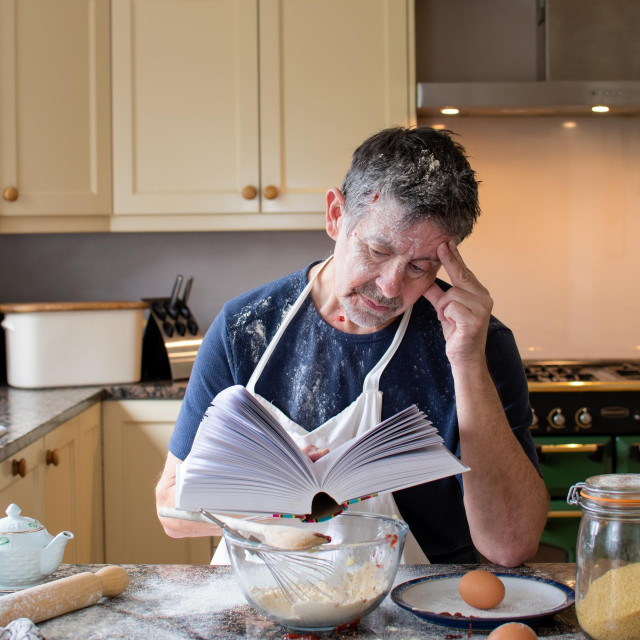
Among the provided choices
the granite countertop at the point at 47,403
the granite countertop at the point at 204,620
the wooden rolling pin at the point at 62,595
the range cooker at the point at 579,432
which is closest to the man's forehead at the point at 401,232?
the granite countertop at the point at 204,620

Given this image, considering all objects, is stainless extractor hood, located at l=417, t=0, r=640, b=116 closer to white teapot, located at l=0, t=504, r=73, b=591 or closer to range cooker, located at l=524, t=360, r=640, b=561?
range cooker, located at l=524, t=360, r=640, b=561

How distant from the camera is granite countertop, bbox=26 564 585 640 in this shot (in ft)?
2.68

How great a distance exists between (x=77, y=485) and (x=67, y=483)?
3.3 inches

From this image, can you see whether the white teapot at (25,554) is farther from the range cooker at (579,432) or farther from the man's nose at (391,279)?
the range cooker at (579,432)

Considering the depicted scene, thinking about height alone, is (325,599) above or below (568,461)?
above

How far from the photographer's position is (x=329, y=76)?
2736 mm

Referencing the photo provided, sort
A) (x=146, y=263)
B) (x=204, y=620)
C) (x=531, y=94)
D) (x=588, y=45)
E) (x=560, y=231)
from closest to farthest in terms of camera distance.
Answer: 1. (x=204, y=620)
2. (x=531, y=94)
3. (x=588, y=45)
4. (x=560, y=231)
5. (x=146, y=263)

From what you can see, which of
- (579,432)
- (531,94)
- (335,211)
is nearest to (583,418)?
(579,432)

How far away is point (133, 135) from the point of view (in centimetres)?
275

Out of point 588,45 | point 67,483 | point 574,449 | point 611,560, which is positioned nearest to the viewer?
point 611,560

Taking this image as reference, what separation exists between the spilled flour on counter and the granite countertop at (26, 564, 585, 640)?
0.02 metres

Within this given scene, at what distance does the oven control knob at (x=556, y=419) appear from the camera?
2.40 metres

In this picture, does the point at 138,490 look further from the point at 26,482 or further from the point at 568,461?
the point at 568,461

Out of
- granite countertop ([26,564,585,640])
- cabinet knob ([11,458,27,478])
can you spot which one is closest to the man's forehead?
→ granite countertop ([26,564,585,640])
